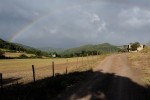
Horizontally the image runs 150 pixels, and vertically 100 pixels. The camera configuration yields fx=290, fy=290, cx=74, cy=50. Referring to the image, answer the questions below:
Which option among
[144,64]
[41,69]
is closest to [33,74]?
[144,64]

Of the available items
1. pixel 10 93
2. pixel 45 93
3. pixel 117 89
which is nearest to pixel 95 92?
pixel 117 89

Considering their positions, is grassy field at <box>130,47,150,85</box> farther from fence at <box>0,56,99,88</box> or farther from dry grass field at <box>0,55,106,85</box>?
fence at <box>0,56,99,88</box>

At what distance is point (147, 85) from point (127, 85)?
170cm

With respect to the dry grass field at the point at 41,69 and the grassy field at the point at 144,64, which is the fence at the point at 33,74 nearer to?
the dry grass field at the point at 41,69

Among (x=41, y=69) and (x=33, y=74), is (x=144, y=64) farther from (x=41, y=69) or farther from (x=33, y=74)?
(x=33, y=74)

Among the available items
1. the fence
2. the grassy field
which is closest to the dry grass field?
the fence

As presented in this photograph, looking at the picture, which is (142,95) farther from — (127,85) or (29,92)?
(29,92)

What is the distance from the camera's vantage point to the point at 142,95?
1909 cm

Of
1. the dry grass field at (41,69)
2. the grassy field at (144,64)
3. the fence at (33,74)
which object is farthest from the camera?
the dry grass field at (41,69)

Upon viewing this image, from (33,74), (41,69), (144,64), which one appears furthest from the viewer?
(41,69)

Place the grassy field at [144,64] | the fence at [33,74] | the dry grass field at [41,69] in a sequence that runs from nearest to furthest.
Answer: the grassy field at [144,64], the fence at [33,74], the dry grass field at [41,69]

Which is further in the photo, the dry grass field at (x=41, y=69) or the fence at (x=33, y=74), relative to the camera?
the dry grass field at (x=41, y=69)

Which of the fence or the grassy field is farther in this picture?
the fence

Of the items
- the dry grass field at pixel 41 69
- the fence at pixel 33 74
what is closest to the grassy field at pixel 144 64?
the dry grass field at pixel 41 69
